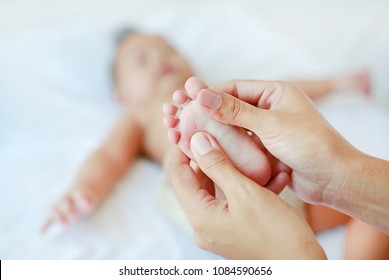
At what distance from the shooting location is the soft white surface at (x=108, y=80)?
3.07ft

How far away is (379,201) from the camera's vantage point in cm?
63

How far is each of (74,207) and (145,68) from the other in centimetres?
54

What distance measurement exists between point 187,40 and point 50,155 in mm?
655

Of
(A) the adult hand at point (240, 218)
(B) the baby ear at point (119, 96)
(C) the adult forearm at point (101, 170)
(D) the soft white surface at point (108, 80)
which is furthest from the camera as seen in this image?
(B) the baby ear at point (119, 96)

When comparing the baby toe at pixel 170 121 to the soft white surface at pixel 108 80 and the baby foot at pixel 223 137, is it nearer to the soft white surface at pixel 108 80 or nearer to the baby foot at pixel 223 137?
the baby foot at pixel 223 137

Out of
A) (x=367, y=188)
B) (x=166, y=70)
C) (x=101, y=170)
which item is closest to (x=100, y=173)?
(x=101, y=170)

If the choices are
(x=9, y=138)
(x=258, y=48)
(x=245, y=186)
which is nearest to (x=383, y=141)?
(x=245, y=186)

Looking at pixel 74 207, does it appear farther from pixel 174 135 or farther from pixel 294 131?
pixel 294 131

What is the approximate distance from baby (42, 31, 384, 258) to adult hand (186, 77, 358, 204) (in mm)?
31

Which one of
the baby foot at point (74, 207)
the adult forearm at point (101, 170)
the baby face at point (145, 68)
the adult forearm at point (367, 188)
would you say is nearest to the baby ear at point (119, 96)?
the baby face at point (145, 68)

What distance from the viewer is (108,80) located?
1457 millimetres

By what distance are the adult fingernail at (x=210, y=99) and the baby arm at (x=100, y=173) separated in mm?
479

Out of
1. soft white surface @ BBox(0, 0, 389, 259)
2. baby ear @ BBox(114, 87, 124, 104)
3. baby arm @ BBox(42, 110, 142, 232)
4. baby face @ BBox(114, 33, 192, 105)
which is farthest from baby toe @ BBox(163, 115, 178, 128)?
baby ear @ BBox(114, 87, 124, 104)

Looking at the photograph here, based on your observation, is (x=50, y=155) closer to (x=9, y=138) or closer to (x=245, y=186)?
(x=9, y=138)
